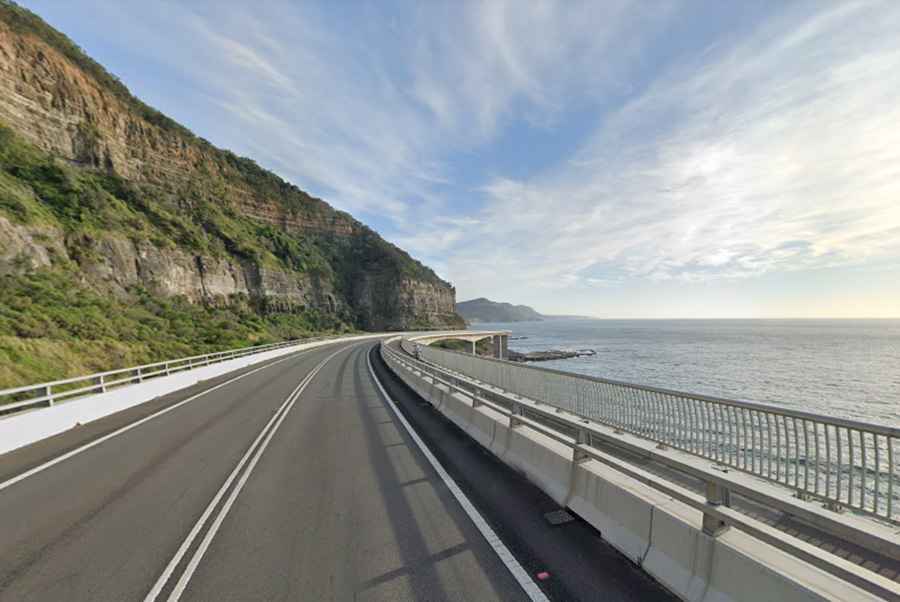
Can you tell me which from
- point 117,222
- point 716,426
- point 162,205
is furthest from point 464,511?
point 162,205

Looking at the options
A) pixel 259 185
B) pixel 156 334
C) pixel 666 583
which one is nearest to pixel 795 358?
pixel 666 583

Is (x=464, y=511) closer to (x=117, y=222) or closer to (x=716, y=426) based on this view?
(x=716, y=426)

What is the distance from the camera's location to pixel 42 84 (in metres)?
43.2

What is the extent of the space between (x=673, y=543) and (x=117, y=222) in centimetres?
5516

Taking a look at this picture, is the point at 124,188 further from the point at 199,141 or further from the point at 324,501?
the point at 324,501

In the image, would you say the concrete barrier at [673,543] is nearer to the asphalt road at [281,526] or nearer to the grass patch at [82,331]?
the asphalt road at [281,526]

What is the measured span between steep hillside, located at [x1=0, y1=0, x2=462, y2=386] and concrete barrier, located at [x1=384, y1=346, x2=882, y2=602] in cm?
1943

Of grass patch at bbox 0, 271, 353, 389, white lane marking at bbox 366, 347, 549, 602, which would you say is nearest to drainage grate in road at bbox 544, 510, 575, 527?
white lane marking at bbox 366, 347, 549, 602

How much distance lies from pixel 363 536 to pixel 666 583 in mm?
3094

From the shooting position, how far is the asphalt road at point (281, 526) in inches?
149

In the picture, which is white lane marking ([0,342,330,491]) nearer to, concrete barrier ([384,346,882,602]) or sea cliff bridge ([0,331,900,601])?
sea cliff bridge ([0,331,900,601])

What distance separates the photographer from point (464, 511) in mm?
5211

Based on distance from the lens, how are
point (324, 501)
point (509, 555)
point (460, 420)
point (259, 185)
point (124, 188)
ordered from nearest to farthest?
point (509, 555), point (324, 501), point (460, 420), point (124, 188), point (259, 185)

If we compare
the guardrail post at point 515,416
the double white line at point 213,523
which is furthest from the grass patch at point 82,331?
the guardrail post at point 515,416
